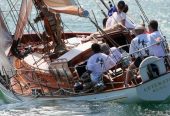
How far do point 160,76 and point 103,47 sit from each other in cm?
225

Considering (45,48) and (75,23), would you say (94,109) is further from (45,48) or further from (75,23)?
(75,23)

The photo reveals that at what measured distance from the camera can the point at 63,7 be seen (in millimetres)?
21359

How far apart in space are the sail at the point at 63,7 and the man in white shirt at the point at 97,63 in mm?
1520

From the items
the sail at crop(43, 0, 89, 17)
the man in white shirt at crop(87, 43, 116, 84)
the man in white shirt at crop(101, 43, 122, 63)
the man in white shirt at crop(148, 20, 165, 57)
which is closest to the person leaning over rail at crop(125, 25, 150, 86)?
the man in white shirt at crop(148, 20, 165, 57)

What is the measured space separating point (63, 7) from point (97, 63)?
269 cm

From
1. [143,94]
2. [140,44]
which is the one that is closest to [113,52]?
[140,44]

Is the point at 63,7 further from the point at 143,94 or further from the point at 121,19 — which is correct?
the point at 143,94

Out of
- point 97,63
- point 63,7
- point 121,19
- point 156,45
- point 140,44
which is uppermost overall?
point 63,7

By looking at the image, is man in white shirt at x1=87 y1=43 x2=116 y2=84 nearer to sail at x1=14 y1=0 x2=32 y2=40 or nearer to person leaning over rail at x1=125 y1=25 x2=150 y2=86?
person leaning over rail at x1=125 y1=25 x2=150 y2=86

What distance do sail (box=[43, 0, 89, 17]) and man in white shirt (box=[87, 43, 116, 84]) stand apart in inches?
59.8

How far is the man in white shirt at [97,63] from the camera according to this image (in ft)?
64.3

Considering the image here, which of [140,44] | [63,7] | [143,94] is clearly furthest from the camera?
[63,7]

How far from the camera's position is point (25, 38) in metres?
27.0

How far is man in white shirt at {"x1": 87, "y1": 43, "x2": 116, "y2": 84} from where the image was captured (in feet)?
64.3
